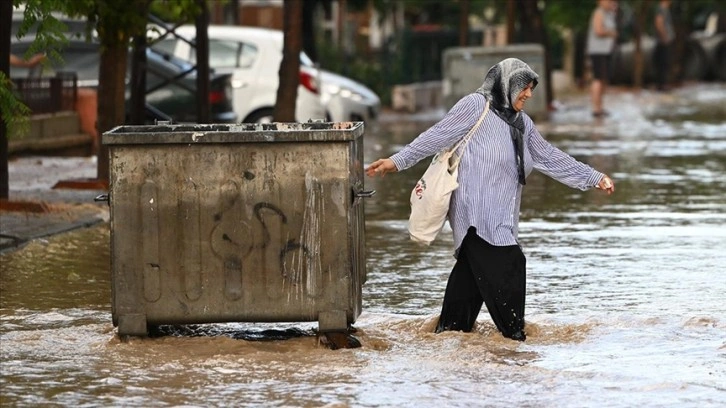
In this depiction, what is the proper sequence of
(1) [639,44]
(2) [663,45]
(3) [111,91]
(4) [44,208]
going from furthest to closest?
(2) [663,45]
(1) [639,44]
(3) [111,91]
(4) [44,208]

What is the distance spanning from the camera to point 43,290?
1078 cm

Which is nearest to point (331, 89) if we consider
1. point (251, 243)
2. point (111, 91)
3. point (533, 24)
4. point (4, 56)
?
point (111, 91)

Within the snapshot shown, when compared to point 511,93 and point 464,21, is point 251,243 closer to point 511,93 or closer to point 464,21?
point 511,93

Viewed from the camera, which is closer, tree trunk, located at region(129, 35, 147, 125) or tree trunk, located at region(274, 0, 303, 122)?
tree trunk, located at region(129, 35, 147, 125)

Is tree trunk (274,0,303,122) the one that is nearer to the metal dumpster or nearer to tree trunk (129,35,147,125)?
tree trunk (129,35,147,125)

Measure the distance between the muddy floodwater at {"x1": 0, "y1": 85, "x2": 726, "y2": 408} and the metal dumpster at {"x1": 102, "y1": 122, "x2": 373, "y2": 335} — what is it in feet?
0.70

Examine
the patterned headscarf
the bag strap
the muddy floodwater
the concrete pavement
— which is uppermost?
the patterned headscarf

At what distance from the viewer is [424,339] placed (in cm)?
903

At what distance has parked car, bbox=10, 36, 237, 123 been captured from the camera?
20.1 metres

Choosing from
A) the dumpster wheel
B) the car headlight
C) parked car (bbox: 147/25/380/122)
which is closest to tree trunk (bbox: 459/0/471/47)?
the car headlight

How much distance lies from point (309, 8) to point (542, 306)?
2129 cm

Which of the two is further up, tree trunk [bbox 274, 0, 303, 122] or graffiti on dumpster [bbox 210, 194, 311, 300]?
tree trunk [bbox 274, 0, 303, 122]

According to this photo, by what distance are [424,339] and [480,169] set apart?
89cm

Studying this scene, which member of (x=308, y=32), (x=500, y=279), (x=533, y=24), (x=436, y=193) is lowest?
(x=500, y=279)
